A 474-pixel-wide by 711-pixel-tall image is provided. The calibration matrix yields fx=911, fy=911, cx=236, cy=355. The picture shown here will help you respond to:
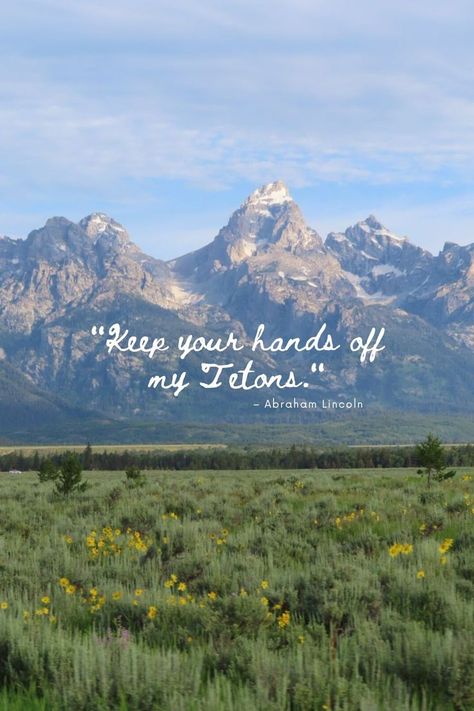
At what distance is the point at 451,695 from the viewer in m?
6.84

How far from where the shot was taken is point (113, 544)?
50.6 feet

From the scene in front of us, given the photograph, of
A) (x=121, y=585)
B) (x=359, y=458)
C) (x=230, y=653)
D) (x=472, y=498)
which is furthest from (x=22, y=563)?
(x=359, y=458)

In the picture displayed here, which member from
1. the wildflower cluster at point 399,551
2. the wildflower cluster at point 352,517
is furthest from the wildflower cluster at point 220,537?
the wildflower cluster at point 399,551

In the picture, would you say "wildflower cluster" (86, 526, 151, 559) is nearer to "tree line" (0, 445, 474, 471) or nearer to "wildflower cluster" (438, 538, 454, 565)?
"wildflower cluster" (438, 538, 454, 565)

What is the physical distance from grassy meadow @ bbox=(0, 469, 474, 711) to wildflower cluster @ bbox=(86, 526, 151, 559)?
0.05m

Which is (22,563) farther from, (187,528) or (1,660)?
(1,660)

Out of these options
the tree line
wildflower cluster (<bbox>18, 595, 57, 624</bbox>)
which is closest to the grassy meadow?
wildflower cluster (<bbox>18, 595, 57, 624</bbox>)

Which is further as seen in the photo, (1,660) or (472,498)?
(472,498)

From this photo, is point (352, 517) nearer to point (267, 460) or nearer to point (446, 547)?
point (446, 547)

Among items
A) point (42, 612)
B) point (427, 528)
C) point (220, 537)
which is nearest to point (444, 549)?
point (427, 528)

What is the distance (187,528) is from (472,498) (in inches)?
265

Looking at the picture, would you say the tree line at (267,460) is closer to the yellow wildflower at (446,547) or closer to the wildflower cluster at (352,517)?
the wildflower cluster at (352,517)

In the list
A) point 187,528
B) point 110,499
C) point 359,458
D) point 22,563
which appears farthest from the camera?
point 359,458

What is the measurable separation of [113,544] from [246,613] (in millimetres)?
6477
